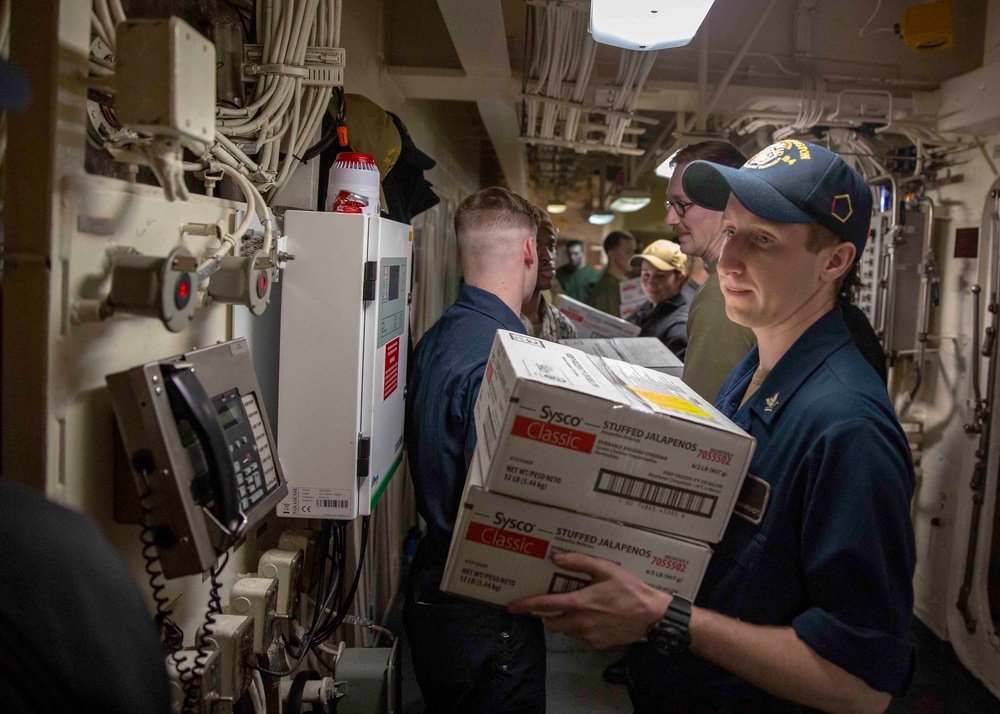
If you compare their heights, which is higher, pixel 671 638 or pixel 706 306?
pixel 706 306

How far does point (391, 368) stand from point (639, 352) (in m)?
0.96

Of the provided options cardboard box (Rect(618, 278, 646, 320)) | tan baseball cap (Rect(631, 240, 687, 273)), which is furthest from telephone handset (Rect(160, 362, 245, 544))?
cardboard box (Rect(618, 278, 646, 320))

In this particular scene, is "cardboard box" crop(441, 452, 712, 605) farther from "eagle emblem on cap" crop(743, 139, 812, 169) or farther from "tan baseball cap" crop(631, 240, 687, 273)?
"tan baseball cap" crop(631, 240, 687, 273)

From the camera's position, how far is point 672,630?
1.13 meters

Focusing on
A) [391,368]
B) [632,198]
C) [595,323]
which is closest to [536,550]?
[391,368]

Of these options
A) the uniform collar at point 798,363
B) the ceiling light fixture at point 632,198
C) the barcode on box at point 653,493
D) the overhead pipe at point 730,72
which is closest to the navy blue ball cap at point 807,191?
the uniform collar at point 798,363

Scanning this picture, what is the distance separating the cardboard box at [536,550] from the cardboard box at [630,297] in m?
4.44

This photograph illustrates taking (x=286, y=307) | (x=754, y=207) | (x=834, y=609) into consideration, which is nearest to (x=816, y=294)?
(x=754, y=207)

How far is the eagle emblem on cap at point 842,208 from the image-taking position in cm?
129

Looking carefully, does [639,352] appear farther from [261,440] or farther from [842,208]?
[261,440]

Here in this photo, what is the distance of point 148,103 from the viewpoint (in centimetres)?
97

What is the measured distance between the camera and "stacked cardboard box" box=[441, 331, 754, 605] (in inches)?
42.1

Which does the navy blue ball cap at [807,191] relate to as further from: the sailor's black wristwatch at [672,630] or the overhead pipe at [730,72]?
the overhead pipe at [730,72]

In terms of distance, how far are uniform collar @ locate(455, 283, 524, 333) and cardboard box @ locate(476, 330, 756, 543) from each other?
36.2 inches
